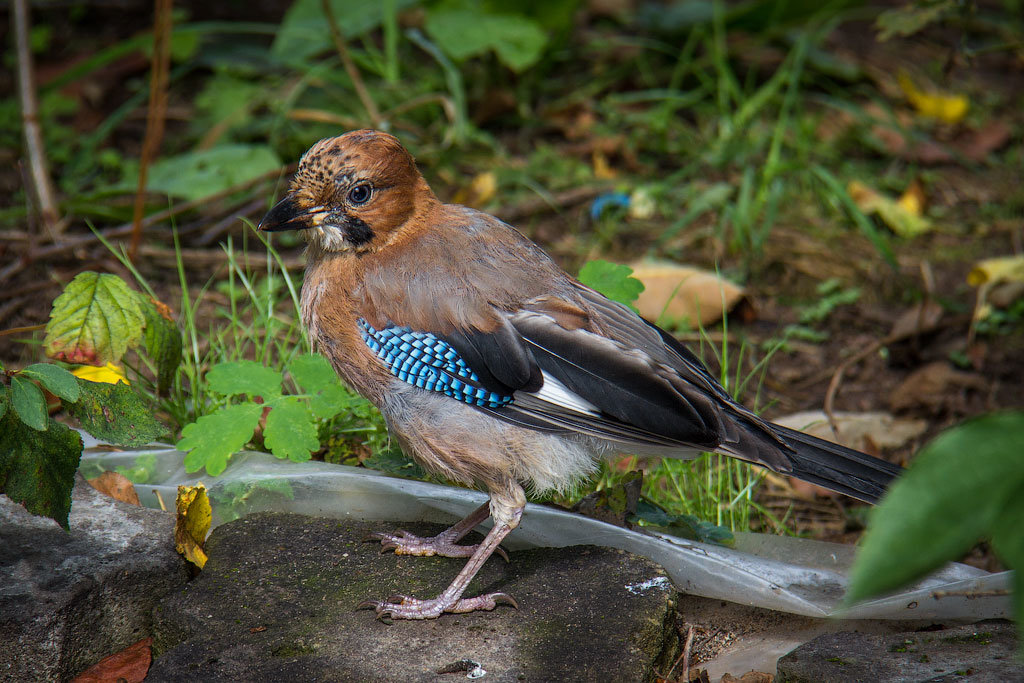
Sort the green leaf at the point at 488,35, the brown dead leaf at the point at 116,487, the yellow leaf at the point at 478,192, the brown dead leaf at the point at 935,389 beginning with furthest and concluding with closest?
the green leaf at the point at 488,35 < the yellow leaf at the point at 478,192 < the brown dead leaf at the point at 935,389 < the brown dead leaf at the point at 116,487

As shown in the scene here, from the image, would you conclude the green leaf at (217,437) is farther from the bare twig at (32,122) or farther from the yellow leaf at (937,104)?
the yellow leaf at (937,104)

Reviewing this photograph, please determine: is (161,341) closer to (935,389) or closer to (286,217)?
(286,217)

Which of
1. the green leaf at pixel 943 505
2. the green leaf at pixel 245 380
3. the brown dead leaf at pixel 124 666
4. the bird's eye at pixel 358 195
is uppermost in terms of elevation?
the green leaf at pixel 943 505

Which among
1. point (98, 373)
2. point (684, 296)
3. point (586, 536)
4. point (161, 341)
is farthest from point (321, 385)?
point (684, 296)

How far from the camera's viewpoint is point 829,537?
378cm

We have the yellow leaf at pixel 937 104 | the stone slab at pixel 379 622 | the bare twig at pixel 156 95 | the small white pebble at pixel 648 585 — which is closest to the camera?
the stone slab at pixel 379 622

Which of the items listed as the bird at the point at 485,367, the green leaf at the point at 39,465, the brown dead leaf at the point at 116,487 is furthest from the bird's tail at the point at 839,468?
the brown dead leaf at the point at 116,487

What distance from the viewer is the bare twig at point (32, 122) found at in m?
4.62

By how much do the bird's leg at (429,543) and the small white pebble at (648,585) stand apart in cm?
45

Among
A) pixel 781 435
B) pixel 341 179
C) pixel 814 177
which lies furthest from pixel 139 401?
pixel 814 177

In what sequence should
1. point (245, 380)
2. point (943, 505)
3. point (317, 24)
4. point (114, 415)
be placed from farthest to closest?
1. point (317, 24)
2. point (245, 380)
3. point (114, 415)
4. point (943, 505)

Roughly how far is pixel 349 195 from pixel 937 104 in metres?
4.99

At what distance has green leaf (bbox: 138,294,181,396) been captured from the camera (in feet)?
10.6

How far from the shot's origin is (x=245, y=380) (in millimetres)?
3221
